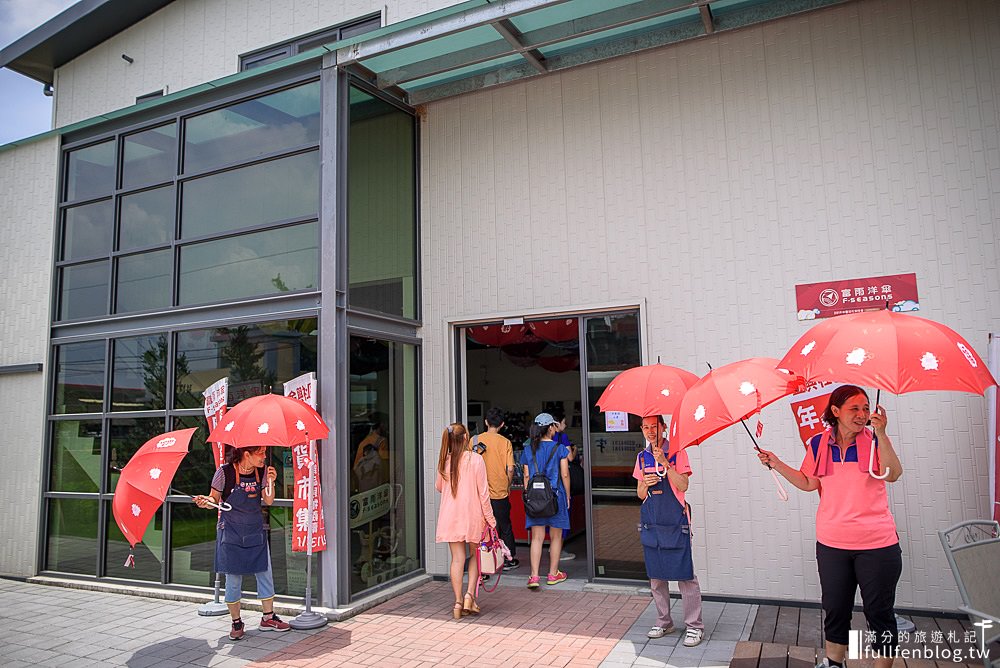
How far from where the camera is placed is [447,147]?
307 inches

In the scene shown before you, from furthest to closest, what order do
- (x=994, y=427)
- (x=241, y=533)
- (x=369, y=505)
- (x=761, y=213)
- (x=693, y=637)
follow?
(x=369, y=505)
(x=761, y=213)
(x=241, y=533)
(x=994, y=427)
(x=693, y=637)

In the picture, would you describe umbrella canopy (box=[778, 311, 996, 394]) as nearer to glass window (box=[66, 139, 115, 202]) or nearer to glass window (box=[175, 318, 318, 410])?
glass window (box=[175, 318, 318, 410])

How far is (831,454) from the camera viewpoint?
3949 mm

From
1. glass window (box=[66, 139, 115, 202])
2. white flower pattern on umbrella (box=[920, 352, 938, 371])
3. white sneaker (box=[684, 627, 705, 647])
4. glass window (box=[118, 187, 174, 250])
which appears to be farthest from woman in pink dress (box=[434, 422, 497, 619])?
glass window (box=[66, 139, 115, 202])

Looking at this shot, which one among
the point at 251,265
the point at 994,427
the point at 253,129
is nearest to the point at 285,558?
the point at 251,265

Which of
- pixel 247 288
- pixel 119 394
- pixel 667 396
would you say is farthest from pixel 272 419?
pixel 119 394

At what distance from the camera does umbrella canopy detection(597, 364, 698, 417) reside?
4836 mm

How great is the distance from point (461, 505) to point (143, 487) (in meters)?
2.42

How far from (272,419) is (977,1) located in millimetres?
6585

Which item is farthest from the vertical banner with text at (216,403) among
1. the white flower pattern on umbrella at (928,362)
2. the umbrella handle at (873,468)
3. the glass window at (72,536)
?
the white flower pattern on umbrella at (928,362)

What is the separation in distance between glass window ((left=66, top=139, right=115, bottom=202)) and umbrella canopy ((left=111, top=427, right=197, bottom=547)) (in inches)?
172

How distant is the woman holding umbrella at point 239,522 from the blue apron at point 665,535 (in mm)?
2998

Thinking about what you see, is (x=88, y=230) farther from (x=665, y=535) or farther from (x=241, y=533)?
(x=665, y=535)

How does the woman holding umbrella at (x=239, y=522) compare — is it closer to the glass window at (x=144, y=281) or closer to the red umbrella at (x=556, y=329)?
the glass window at (x=144, y=281)
